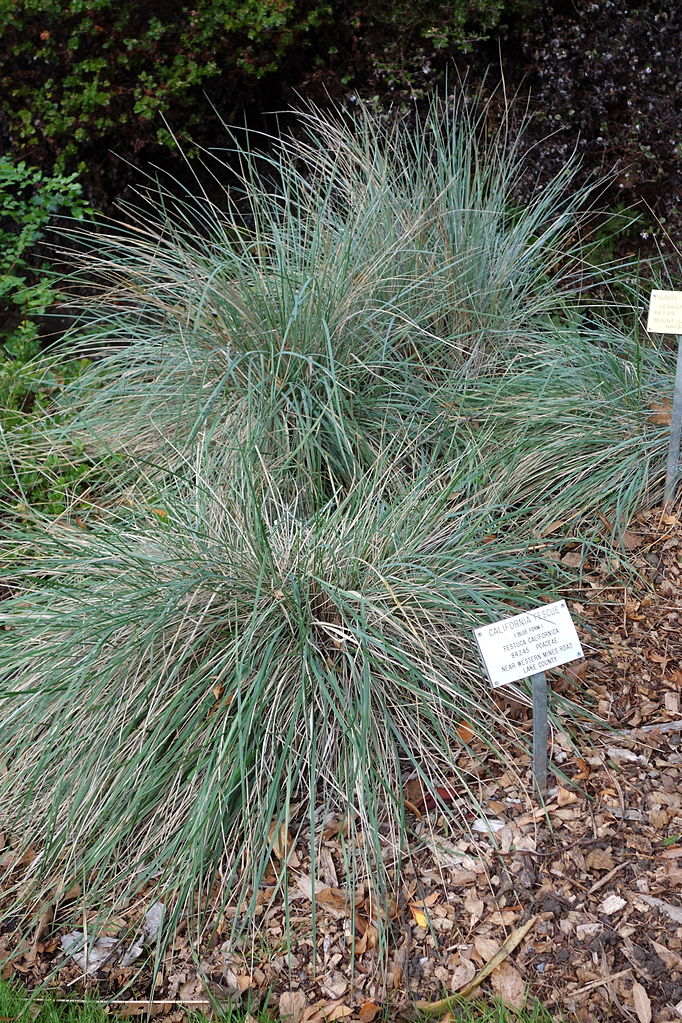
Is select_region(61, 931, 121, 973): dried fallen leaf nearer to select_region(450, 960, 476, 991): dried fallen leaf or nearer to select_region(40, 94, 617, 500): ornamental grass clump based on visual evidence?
select_region(450, 960, 476, 991): dried fallen leaf

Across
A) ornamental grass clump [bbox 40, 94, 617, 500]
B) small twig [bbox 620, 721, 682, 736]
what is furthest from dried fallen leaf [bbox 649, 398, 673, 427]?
small twig [bbox 620, 721, 682, 736]

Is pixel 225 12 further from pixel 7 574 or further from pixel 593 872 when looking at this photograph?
pixel 593 872

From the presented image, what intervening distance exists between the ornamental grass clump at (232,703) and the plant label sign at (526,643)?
0.24 m

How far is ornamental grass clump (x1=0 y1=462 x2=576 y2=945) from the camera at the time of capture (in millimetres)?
2408

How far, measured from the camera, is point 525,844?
2434 mm

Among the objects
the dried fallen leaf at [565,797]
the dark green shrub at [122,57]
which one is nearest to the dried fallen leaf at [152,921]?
the dried fallen leaf at [565,797]

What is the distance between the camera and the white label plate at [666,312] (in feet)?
10.6

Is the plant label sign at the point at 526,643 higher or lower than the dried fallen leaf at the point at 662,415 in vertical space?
lower

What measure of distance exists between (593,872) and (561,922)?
167mm

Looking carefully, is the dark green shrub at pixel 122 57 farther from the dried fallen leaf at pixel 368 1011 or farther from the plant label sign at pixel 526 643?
the dried fallen leaf at pixel 368 1011

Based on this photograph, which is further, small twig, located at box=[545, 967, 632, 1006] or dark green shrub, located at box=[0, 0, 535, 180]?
dark green shrub, located at box=[0, 0, 535, 180]

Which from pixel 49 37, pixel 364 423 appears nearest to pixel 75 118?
pixel 49 37

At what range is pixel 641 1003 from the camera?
2.06m

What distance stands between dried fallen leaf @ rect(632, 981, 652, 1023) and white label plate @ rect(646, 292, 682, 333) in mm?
2051
